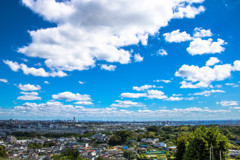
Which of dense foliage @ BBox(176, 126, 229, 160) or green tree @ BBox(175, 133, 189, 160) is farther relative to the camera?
green tree @ BBox(175, 133, 189, 160)

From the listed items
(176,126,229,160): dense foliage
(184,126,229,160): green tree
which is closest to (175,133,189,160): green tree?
(176,126,229,160): dense foliage

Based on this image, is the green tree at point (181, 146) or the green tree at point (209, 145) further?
the green tree at point (181, 146)

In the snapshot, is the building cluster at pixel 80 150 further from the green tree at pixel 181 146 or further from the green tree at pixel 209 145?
the green tree at pixel 209 145

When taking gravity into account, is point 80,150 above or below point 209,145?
below

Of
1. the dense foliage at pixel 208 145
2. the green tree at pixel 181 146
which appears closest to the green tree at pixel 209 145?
the dense foliage at pixel 208 145

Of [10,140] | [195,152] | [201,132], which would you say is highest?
[201,132]

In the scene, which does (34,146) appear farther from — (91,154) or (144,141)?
(144,141)

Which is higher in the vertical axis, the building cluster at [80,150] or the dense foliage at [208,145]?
the dense foliage at [208,145]

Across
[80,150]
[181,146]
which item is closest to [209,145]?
[181,146]

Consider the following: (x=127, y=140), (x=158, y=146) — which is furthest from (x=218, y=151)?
(x=127, y=140)

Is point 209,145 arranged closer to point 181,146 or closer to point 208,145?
point 208,145

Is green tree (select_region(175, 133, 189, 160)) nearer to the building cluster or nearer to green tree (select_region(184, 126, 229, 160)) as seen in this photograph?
green tree (select_region(184, 126, 229, 160))
